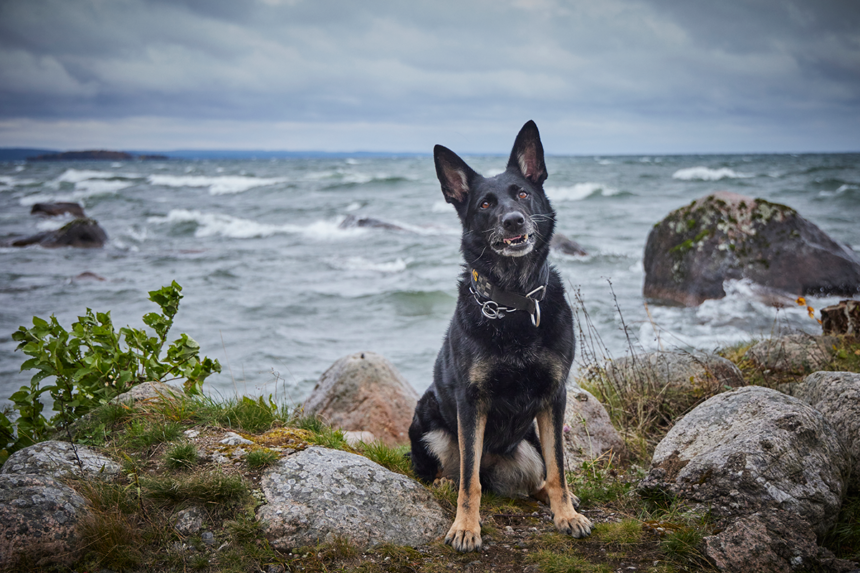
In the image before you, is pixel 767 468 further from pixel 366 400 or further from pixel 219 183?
pixel 219 183

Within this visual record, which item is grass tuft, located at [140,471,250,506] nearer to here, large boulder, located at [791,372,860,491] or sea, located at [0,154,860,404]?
sea, located at [0,154,860,404]

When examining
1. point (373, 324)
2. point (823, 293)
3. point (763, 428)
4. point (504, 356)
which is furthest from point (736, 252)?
point (504, 356)

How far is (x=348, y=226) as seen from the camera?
22672mm

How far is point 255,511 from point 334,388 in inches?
130

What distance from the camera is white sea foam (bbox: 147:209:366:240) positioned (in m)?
22.2

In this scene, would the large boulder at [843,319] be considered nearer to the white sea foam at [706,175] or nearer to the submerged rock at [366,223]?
the submerged rock at [366,223]

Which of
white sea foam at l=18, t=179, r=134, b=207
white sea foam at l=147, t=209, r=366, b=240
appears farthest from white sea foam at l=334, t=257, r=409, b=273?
white sea foam at l=18, t=179, r=134, b=207

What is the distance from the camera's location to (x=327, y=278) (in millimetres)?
14805

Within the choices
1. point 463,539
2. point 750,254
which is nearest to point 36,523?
point 463,539

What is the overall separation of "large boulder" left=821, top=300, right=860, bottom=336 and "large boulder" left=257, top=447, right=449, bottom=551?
5.29 meters

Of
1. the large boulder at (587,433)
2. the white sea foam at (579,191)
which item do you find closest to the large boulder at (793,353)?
the large boulder at (587,433)

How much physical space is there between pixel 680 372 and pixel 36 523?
527 centimetres

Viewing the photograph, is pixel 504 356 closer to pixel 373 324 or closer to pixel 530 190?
pixel 530 190

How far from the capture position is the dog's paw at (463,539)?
3.12 metres
